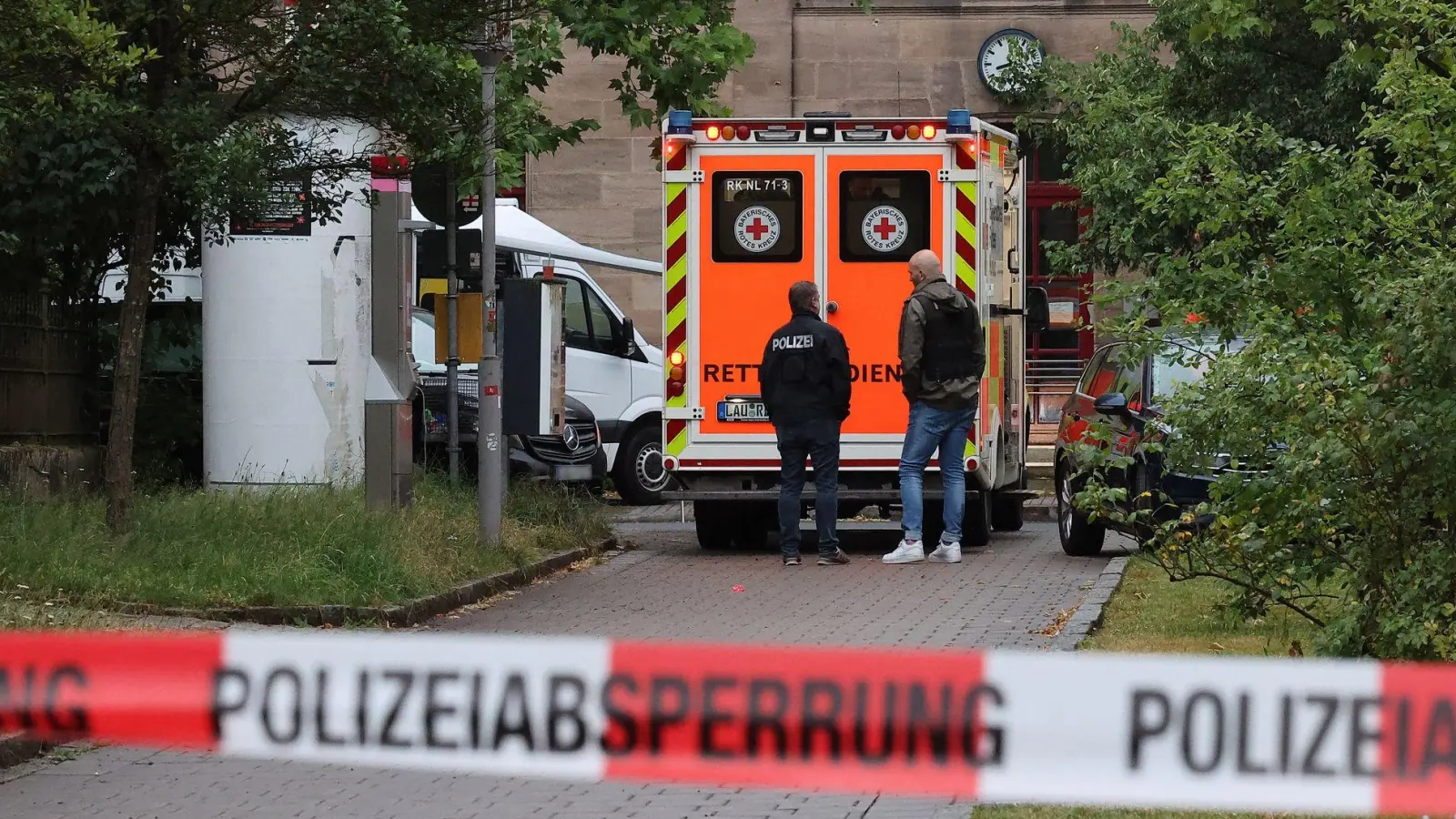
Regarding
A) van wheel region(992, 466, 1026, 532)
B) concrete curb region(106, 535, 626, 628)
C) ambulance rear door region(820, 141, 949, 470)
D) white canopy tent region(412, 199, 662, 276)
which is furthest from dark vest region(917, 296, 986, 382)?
white canopy tent region(412, 199, 662, 276)

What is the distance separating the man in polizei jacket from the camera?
15.5 meters

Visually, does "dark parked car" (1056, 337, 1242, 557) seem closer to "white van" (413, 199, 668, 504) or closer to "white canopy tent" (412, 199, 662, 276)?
"white van" (413, 199, 668, 504)

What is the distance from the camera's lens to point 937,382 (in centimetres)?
1549

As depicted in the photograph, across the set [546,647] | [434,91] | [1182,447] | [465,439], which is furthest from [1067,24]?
[546,647]

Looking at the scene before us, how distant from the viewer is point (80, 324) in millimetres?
16016

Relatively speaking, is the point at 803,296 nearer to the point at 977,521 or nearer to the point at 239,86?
the point at 977,521

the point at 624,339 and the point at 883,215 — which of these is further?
the point at 624,339

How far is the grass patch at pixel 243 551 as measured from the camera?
1095cm

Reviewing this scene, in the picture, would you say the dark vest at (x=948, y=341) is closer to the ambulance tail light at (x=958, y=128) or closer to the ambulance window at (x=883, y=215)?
the ambulance window at (x=883, y=215)

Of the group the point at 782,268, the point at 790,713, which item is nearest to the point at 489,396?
the point at 782,268

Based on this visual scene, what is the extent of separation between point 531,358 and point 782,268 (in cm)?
213

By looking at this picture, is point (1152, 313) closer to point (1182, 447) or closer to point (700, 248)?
point (1182, 447)

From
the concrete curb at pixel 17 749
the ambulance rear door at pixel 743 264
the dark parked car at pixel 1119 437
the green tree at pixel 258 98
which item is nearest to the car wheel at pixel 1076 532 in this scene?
the dark parked car at pixel 1119 437

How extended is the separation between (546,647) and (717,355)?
12096 millimetres
